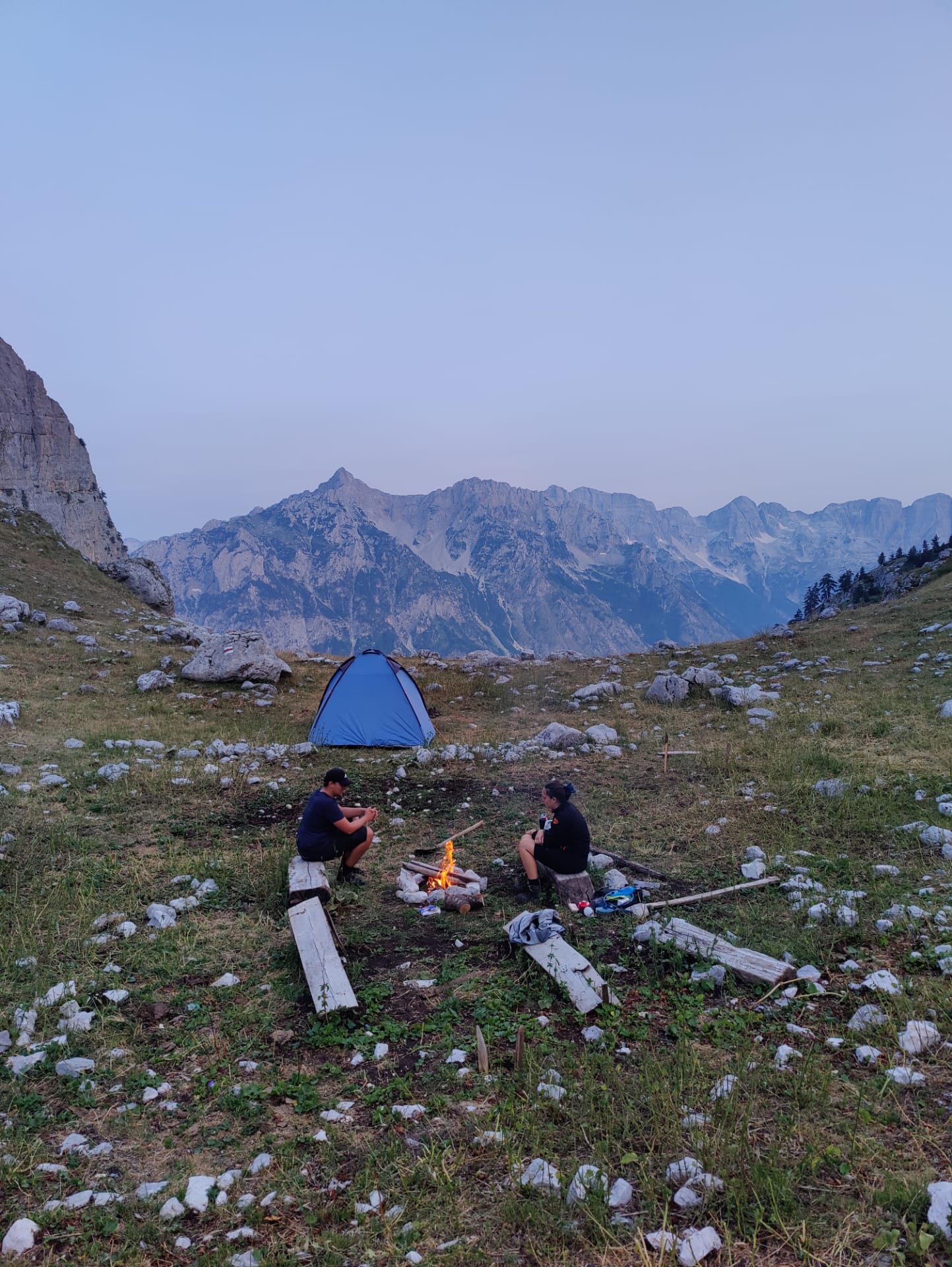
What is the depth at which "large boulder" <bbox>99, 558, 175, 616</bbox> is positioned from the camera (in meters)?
42.6

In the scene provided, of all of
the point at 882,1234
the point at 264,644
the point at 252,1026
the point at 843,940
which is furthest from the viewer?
the point at 264,644

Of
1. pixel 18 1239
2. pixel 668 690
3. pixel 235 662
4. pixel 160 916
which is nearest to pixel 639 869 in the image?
pixel 160 916

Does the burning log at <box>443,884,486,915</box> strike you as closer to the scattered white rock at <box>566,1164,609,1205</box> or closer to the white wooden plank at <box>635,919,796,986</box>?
the white wooden plank at <box>635,919,796,986</box>

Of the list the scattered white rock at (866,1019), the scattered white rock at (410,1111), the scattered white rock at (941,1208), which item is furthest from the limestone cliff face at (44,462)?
the scattered white rock at (941,1208)

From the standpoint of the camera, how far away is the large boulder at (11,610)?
24656 millimetres

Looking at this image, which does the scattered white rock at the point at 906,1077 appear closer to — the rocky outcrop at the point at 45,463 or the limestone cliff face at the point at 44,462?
the rocky outcrop at the point at 45,463

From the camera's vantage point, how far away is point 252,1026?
6.34m

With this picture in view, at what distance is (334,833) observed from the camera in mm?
9906

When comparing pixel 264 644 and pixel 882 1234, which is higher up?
pixel 264 644

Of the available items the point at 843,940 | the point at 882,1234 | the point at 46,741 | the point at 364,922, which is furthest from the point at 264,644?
the point at 882,1234

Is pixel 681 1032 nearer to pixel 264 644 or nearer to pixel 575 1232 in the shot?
pixel 575 1232

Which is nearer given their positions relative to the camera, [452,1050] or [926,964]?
Result: [452,1050]

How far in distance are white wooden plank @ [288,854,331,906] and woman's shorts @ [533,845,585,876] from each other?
9.78 feet

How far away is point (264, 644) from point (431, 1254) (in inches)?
882
